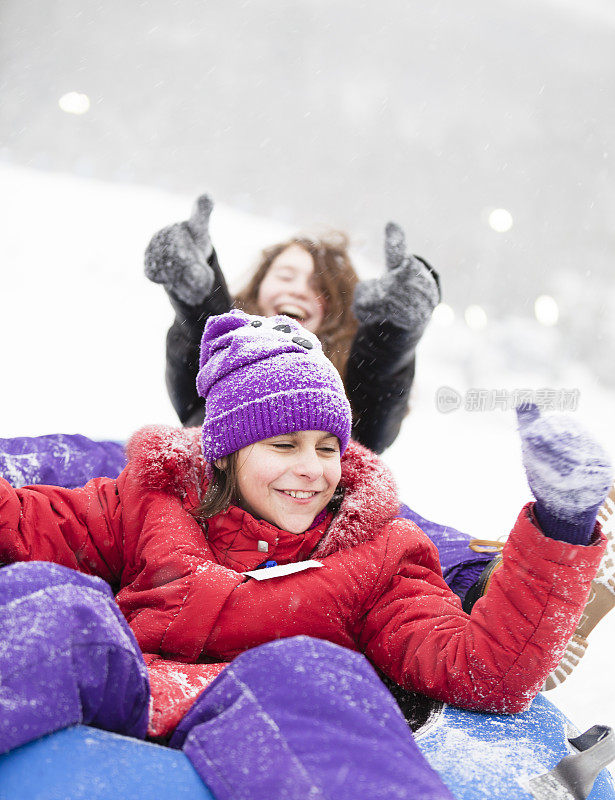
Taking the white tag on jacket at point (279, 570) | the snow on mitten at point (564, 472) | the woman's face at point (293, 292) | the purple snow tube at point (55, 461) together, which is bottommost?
the purple snow tube at point (55, 461)

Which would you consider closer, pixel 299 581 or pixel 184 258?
pixel 299 581

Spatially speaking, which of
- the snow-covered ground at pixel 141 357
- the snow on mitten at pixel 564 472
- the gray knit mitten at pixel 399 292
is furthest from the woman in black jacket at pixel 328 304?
the snow on mitten at pixel 564 472

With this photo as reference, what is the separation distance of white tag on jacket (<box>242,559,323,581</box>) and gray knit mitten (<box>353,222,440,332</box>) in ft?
2.53

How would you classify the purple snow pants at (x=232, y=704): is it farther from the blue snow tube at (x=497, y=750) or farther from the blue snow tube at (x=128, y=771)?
the blue snow tube at (x=497, y=750)

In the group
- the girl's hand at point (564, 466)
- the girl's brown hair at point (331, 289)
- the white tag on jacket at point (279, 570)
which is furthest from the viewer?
the girl's brown hair at point (331, 289)

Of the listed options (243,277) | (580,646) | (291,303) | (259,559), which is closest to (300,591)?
(259,559)

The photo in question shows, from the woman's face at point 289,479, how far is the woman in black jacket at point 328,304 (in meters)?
0.65

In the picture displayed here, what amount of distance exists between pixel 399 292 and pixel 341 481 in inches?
23.6

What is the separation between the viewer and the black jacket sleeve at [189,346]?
1744 millimetres

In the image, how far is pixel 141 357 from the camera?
308 centimetres

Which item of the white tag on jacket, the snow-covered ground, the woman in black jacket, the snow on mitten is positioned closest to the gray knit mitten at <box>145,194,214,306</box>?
the woman in black jacket

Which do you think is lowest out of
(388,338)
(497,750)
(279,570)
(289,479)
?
(497,750)

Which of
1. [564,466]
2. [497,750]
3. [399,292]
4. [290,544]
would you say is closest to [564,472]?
[564,466]

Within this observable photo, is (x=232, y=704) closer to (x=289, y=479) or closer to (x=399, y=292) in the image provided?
(x=289, y=479)
